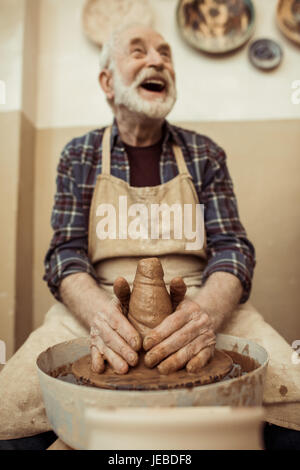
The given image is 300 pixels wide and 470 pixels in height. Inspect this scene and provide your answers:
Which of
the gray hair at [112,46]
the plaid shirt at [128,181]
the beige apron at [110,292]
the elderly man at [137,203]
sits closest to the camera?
the beige apron at [110,292]

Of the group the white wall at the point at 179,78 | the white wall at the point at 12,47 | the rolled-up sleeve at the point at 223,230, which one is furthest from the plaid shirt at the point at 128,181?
the white wall at the point at 12,47

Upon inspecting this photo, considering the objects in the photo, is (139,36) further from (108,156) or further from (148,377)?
(148,377)

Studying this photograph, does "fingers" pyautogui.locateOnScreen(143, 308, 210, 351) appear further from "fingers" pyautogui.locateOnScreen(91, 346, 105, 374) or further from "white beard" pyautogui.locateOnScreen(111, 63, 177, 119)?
"white beard" pyautogui.locateOnScreen(111, 63, 177, 119)

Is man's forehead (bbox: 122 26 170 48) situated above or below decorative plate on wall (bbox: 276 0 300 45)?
below

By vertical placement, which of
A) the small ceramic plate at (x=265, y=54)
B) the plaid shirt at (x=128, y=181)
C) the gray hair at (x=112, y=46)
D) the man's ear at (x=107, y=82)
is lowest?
the plaid shirt at (x=128, y=181)

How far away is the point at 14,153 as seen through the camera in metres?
1.79

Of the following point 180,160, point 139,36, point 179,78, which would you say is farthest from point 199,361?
point 179,78

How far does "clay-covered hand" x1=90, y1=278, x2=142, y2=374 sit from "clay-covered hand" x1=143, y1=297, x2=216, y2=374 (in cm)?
3

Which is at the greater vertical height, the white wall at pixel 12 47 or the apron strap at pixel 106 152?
the white wall at pixel 12 47

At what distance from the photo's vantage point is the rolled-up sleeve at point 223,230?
1.08m

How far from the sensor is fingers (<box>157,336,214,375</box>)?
62 centimetres

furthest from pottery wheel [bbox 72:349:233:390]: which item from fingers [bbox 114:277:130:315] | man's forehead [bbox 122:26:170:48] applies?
man's forehead [bbox 122:26:170:48]

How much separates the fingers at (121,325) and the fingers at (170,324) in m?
0.02

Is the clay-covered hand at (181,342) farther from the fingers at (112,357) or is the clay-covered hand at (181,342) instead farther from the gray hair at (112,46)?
the gray hair at (112,46)
